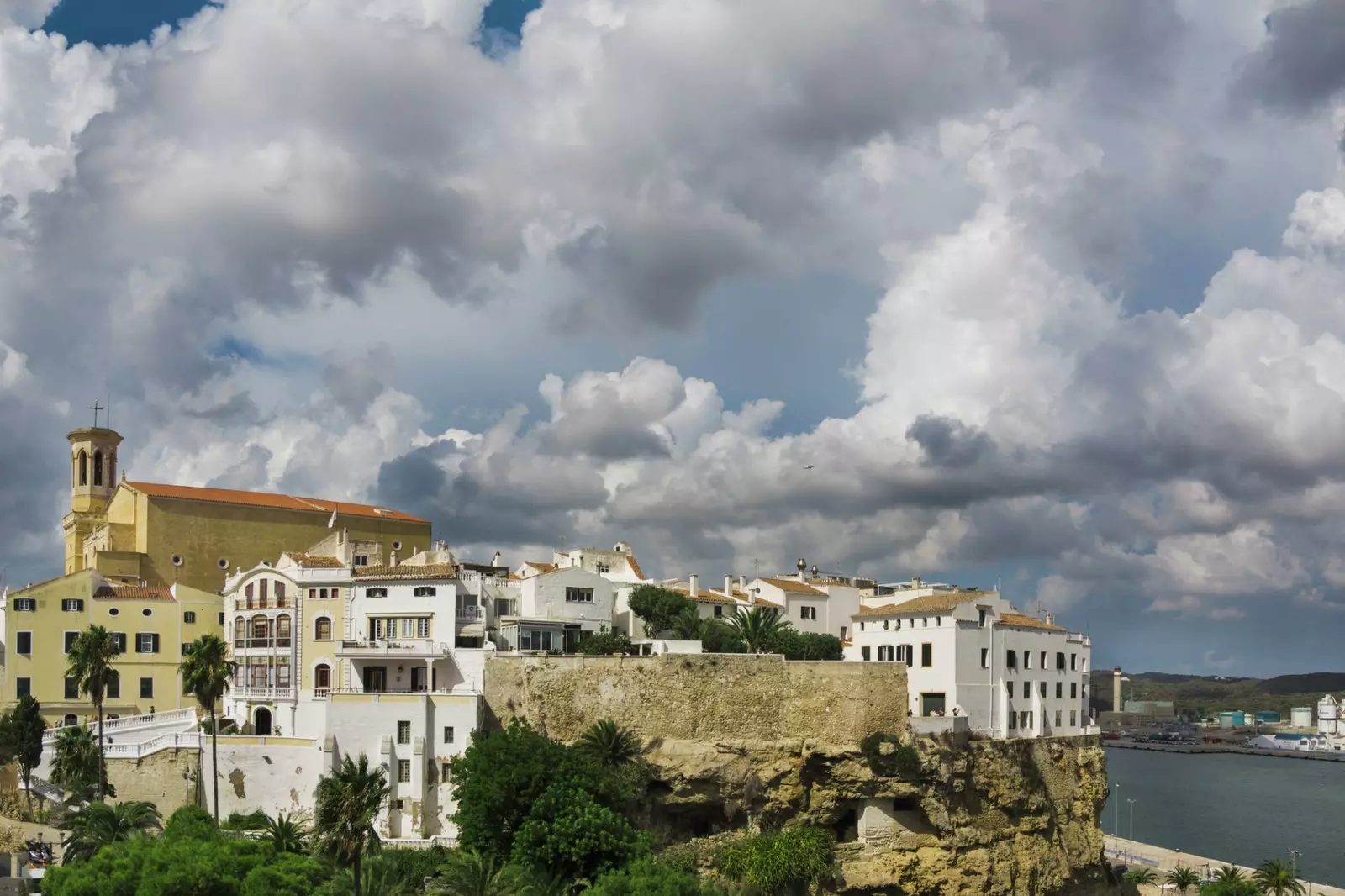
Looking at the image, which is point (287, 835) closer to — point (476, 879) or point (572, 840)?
point (476, 879)

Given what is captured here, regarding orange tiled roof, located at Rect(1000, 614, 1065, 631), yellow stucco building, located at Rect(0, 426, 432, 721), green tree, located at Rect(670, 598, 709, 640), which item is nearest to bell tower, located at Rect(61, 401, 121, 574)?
yellow stucco building, located at Rect(0, 426, 432, 721)

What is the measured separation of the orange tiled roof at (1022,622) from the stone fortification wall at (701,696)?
327 inches

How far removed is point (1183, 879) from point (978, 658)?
28.4 m

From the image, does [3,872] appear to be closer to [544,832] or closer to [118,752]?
[118,752]

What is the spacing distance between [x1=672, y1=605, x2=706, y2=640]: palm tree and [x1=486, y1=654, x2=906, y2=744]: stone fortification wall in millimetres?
6979

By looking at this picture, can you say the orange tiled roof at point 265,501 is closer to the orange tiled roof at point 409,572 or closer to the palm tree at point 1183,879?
the orange tiled roof at point 409,572

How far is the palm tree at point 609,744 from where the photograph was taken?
55.5 metres

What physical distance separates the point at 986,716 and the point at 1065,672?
8709mm

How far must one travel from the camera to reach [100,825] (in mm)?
47125

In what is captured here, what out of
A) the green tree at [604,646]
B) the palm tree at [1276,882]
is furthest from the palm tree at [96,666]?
the palm tree at [1276,882]

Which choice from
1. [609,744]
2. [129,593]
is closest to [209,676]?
[609,744]

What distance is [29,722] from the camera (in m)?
58.5

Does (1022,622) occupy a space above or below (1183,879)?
above

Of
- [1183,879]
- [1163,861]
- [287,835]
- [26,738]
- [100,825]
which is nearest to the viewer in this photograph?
[100,825]
